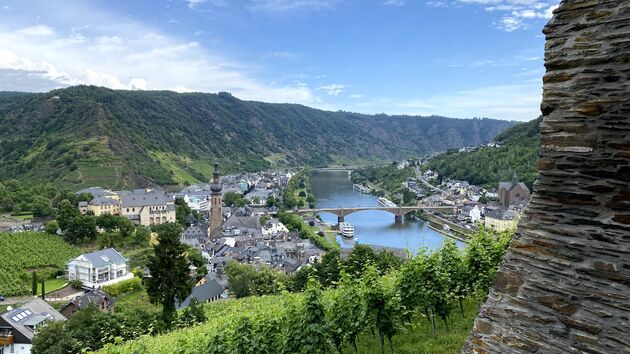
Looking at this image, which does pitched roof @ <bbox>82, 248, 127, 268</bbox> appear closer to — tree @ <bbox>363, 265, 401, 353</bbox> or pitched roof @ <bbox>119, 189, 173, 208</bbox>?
pitched roof @ <bbox>119, 189, 173, 208</bbox>

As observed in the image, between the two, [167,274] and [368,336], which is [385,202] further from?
[368,336]

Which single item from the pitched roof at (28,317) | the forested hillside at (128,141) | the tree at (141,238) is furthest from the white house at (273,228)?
the forested hillside at (128,141)

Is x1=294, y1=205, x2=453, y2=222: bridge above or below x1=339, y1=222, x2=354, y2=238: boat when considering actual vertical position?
above

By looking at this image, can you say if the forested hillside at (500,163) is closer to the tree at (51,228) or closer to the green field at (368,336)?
the tree at (51,228)

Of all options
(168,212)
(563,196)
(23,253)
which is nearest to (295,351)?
(563,196)

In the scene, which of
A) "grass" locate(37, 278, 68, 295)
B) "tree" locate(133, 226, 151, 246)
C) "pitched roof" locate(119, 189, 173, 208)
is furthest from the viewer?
"pitched roof" locate(119, 189, 173, 208)

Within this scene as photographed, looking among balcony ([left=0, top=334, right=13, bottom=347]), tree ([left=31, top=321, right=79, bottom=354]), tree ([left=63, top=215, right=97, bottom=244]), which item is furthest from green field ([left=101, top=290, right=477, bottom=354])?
tree ([left=63, top=215, right=97, bottom=244])

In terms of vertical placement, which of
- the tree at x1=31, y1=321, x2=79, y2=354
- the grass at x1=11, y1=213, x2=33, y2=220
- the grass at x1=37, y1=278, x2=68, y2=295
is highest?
the tree at x1=31, y1=321, x2=79, y2=354

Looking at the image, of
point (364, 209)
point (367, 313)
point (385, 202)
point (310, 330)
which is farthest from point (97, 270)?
point (385, 202)
